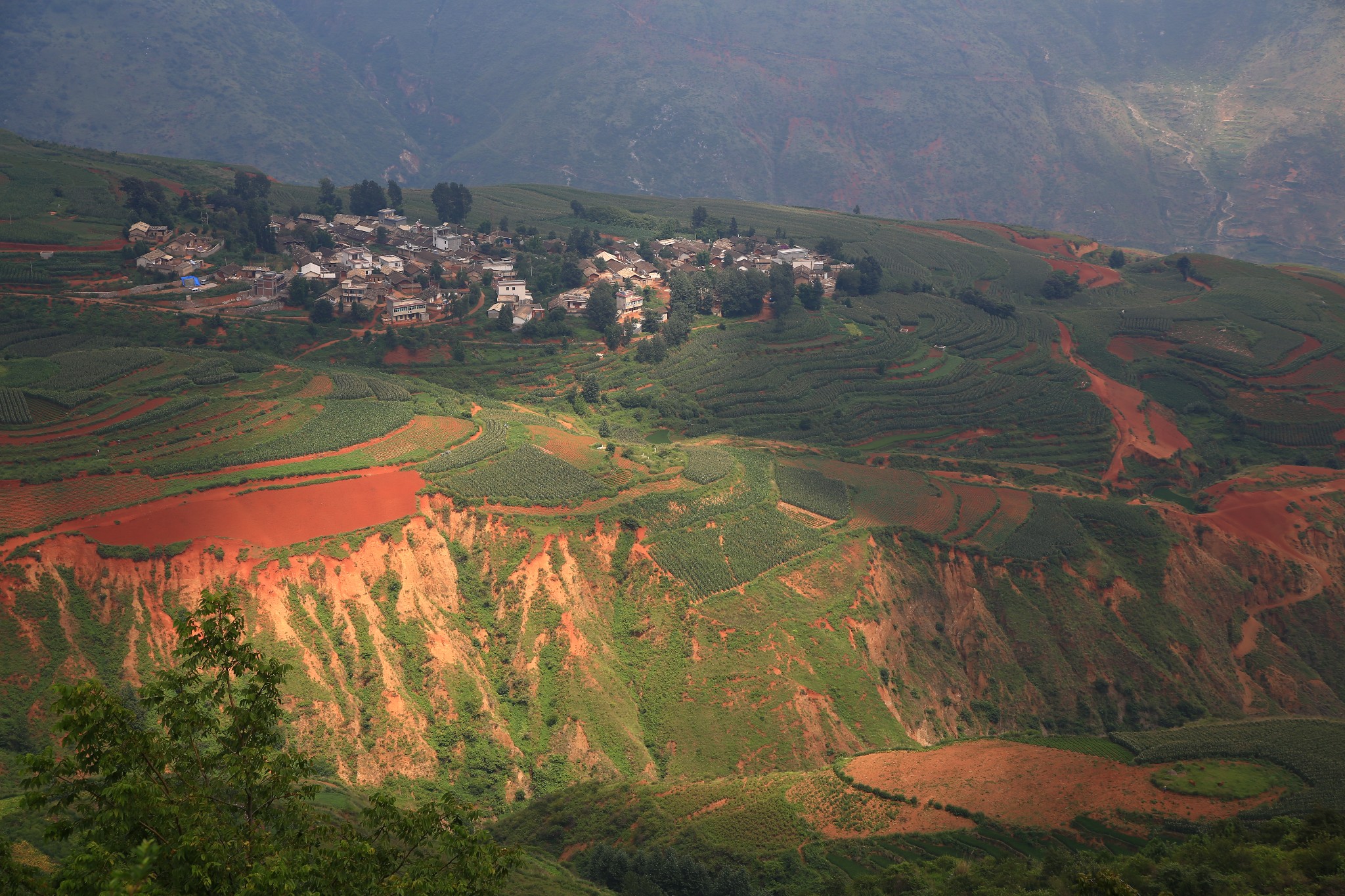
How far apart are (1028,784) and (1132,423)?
55637 mm

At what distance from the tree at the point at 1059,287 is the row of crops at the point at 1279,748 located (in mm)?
75688

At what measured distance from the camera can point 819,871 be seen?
40594 millimetres

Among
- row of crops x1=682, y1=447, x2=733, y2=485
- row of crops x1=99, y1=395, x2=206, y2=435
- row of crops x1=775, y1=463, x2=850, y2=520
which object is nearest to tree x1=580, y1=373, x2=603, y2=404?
row of crops x1=682, y1=447, x2=733, y2=485

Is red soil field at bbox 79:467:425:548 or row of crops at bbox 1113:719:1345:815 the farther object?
red soil field at bbox 79:467:425:548

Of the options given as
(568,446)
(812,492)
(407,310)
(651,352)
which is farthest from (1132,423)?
(407,310)

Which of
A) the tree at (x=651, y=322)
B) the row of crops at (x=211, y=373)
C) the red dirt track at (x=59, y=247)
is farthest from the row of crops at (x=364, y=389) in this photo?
the red dirt track at (x=59, y=247)

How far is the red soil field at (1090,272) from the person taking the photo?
123 metres

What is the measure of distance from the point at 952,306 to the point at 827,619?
6353 cm

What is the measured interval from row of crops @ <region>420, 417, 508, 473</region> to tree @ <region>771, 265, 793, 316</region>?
138 feet

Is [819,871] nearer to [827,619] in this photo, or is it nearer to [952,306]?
[827,619]

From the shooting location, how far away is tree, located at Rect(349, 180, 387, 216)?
117 meters

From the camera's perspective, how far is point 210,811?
18.5 metres

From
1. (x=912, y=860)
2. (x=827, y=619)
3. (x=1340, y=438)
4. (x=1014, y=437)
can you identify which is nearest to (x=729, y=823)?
(x=912, y=860)

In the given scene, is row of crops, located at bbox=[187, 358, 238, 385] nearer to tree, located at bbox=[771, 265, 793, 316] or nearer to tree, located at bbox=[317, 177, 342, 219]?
tree, located at bbox=[317, 177, 342, 219]
